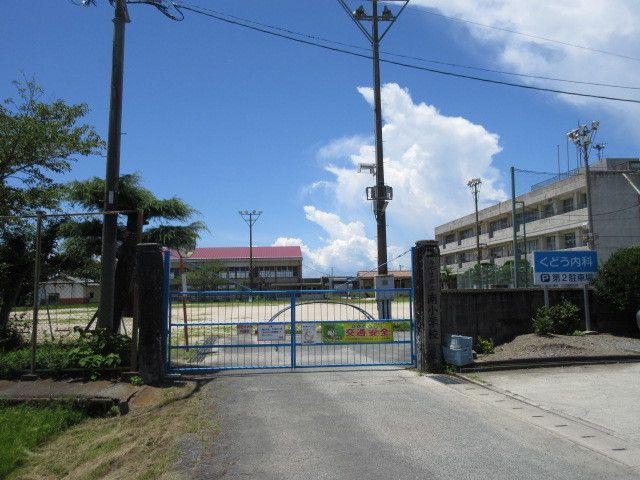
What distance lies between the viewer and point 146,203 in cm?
2119

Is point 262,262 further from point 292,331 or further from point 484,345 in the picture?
point 292,331

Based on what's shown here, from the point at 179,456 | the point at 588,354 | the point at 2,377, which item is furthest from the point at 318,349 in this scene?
the point at 179,456

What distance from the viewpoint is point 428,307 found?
10.7m

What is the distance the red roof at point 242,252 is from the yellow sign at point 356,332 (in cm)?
7351

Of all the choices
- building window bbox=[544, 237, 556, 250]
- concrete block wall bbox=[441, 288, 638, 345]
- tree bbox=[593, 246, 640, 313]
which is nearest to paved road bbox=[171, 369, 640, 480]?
concrete block wall bbox=[441, 288, 638, 345]

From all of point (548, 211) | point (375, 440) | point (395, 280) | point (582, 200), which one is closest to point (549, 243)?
point (548, 211)

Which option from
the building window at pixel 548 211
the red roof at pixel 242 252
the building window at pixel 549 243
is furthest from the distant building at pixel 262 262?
the building window at pixel 548 211

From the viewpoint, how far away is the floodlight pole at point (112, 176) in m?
10.3

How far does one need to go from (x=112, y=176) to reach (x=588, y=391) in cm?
925

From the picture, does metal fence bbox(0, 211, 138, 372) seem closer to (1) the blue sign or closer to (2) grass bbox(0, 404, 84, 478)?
(2) grass bbox(0, 404, 84, 478)

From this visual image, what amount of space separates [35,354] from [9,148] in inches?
173

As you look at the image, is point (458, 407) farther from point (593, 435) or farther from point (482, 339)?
point (482, 339)

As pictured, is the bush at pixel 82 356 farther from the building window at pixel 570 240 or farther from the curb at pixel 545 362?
the building window at pixel 570 240

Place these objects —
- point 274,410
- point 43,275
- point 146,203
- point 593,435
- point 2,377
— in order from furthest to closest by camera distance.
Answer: point 146,203, point 43,275, point 2,377, point 274,410, point 593,435
